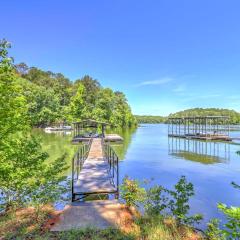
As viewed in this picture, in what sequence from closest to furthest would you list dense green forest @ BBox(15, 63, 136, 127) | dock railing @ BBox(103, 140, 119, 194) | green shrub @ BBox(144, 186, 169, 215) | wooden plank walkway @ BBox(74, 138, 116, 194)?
1. green shrub @ BBox(144, 186, 169, 215)
2. wooden plank walkway @ BBox(74, 138, 116, 194)
3. dock railing @ BBox(103, 140, 119, 194)
4. dense green forest @ BBox(15, 63, 136, 127)

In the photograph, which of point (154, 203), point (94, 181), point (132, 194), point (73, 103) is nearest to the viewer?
point (154, 203)

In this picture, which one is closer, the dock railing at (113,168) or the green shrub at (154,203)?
the green shrub at (154,203)

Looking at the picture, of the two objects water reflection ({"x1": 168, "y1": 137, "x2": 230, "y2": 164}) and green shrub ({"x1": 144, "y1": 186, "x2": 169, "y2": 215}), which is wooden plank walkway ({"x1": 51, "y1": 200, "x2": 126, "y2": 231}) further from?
water reflection ({"x1": 168, "y1": 137, "x2": 230, "y2": 164})

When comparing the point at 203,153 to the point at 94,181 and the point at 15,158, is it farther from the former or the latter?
the point at 15,158

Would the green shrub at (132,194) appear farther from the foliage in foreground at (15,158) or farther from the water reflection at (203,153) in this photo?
the water reflection at (203,153)

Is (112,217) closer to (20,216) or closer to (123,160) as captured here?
(20,216)

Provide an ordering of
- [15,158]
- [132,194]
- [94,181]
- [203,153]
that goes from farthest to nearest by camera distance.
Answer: [203,153], [94,181], [15,158], [132,194]

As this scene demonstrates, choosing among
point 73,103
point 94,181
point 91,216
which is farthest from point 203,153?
point 73,103

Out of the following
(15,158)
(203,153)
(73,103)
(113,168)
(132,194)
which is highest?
(73,103)

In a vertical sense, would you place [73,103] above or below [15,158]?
above

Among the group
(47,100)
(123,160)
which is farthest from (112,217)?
(47,100)

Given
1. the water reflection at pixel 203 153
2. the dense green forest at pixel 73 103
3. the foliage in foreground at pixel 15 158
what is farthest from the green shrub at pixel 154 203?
the dense green forest at pixel 73 103

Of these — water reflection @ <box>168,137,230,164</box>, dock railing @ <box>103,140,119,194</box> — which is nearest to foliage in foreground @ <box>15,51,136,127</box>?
water reflection @ <box>168,137,230,164</box>

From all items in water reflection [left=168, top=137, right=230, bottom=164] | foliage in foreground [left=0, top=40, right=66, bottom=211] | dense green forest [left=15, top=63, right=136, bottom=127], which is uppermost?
dense green forest [left=15, top=63, right=136, bottom=127]
